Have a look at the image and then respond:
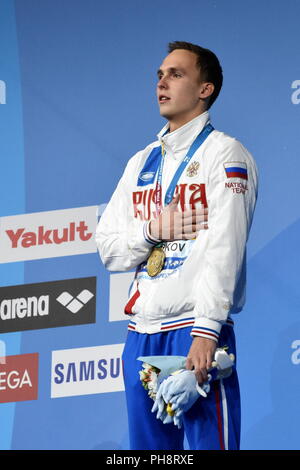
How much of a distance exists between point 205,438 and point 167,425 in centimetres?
17

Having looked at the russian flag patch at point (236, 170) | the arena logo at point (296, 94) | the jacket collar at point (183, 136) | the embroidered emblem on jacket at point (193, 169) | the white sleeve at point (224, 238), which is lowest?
the white sleeve at point (224, 238)

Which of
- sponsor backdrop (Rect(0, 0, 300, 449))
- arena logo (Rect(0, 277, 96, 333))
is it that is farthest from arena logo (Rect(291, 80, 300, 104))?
arena logo (Rect(0, 277, 96, 333))

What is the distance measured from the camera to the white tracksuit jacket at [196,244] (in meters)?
2.92

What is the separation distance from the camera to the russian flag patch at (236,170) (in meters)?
A: 3.04

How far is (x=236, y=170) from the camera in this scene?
3.04m

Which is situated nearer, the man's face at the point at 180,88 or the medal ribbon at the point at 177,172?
the medal ribbon at the point at 177,172

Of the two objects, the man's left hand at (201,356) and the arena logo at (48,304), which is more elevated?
the arena logo at (48,304)

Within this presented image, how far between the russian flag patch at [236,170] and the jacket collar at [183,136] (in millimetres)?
208

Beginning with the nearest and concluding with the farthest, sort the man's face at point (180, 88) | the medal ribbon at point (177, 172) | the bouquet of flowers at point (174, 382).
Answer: the bouquet of flowers at point (174, 382) < the medal ribbon at point (177, 172) < the man's face at point (180, 88)

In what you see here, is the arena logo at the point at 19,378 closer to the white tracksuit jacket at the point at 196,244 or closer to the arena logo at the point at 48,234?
the arena logo at the point at 48,234

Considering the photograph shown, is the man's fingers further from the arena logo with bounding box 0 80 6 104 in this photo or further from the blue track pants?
the arena logo with bounding box 0 80 6 104

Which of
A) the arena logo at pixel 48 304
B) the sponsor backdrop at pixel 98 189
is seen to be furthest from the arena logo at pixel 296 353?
the arena logo at pixel 48 304

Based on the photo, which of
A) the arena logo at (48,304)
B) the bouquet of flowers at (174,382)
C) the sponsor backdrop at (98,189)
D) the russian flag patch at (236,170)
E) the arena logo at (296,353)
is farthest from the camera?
the arena logo at (48,304)

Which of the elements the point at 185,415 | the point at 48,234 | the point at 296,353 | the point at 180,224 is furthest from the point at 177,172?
the point at 48,234
